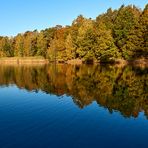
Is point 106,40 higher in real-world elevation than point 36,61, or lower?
higher

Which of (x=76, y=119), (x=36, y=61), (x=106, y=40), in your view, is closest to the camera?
(x=76, y=119)

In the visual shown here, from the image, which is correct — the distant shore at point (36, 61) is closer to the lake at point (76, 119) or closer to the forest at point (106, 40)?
the forest at point (106, 40)

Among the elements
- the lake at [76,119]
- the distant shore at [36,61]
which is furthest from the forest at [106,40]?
the lake at [76,119]

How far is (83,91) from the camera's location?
128 ft

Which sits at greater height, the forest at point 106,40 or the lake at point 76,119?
the forest at point 106,40

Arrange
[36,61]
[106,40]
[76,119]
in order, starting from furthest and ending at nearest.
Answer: [36,61] < [106,40] < [76,119]

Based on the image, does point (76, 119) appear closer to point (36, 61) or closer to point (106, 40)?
point (106, 40)

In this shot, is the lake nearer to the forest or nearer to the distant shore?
the distant shore

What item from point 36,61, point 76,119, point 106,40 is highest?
point 106,40

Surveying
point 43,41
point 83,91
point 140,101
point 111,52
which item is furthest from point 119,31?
point 140,101

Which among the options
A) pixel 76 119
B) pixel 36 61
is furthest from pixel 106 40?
pixel 76 119

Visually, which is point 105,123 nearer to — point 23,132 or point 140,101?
point 23,132

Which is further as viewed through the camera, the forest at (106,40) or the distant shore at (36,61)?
the forest at (106,40)

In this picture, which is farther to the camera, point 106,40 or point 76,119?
point 106,40
